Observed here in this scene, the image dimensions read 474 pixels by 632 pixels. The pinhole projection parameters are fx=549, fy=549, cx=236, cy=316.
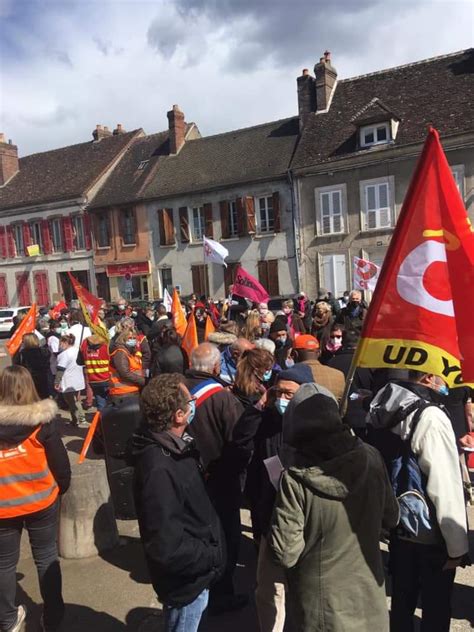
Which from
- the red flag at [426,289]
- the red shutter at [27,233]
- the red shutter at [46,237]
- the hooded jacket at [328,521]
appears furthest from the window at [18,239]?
the hooded jacket at [328,521]

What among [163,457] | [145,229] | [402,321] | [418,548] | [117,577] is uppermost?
[145,229]

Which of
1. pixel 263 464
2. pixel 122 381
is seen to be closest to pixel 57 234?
pixel 122 381

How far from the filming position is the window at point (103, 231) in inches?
1187

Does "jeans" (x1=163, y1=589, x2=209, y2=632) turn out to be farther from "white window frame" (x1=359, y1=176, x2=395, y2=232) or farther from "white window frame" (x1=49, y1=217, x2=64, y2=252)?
"white window frame" (x1=49, y1=217, x2=64, y2=252)

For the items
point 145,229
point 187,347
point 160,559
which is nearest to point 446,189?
point 160,559

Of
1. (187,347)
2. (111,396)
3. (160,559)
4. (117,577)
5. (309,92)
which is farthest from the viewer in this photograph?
(309,92)

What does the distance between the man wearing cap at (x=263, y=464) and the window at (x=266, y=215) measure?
22507 millimetres

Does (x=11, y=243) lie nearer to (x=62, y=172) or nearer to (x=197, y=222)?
(x=62, y=172)

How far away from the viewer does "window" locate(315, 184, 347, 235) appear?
76.8 ft

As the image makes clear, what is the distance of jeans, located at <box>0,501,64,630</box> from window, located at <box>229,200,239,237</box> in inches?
925

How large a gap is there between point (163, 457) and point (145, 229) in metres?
27.0

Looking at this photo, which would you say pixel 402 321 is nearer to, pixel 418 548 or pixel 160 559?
pixel 418 548

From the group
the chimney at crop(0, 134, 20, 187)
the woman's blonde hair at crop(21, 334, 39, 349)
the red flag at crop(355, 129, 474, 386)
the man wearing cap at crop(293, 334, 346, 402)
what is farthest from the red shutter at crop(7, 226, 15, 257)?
the red flag at crop(355, 129, 474, 386)

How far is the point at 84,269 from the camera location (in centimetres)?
3100
